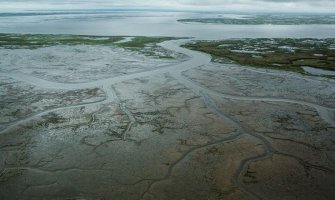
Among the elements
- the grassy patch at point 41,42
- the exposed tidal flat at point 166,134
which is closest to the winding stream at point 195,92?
the exposed tidal flat at point 166,134

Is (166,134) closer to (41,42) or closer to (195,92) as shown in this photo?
(195,92)

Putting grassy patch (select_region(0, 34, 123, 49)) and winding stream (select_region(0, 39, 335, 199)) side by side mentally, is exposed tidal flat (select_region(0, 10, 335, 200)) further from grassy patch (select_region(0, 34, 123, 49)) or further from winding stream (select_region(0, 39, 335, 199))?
grassy patch (select_region(0, 34, 123, 49))

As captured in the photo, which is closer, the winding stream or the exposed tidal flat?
the exposed tidal flat

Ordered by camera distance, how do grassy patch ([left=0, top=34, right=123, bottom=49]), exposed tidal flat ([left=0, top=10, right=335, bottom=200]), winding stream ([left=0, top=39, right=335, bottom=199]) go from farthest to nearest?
1. grassy patch ([left=0, top=34, right=123, bottom=49])
2. winding stream ([left=0, top=39, right=335, bottom=199])
3. exposed tidal flat ([left=0, top=10, right=335, bottom=200])

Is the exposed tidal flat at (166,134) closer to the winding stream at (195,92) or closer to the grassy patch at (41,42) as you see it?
the winding stream at (195,92)

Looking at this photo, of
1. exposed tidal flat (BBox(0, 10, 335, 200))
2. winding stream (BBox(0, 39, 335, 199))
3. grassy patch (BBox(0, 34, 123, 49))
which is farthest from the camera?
grassy patch (BBox(0, 34, 123, 49))

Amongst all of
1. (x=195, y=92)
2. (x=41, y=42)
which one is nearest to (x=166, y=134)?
(x=195, y=92)

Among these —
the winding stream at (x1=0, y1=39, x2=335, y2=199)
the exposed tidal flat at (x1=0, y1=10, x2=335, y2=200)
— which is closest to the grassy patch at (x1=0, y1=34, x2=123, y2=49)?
the exposed tidal flat at (x1=0, y1=10, x2=335, y2=200)

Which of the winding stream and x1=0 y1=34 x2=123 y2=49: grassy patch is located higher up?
x1=0 y1=34 x2=123 y2=49: grassy patch
